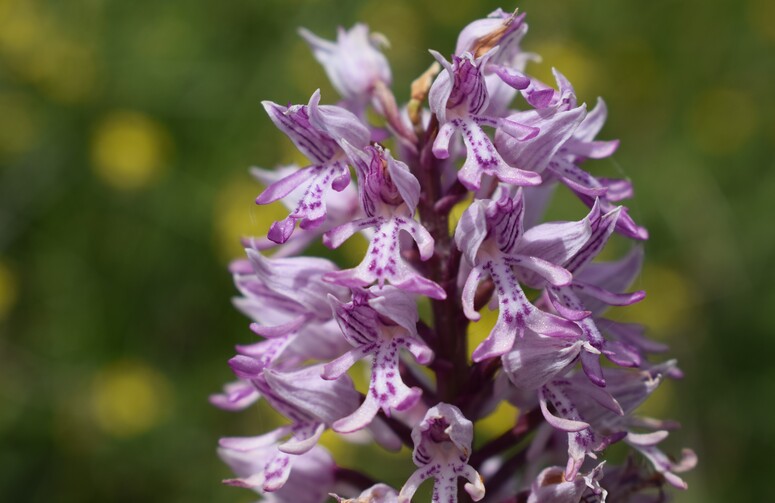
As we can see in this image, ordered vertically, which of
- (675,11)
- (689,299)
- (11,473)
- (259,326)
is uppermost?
(259,326)

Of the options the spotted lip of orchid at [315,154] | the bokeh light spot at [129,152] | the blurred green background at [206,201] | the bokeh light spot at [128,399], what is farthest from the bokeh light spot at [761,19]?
the spotted lip of orchid at [315,154]

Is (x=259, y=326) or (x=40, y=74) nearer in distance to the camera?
(x=259, y=326)

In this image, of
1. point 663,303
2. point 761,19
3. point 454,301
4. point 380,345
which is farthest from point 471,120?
point 761,19

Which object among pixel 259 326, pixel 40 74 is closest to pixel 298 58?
pixel 40 74

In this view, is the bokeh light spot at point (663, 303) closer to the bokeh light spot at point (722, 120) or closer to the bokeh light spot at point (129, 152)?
the bokeh light spot at point (722, 120)

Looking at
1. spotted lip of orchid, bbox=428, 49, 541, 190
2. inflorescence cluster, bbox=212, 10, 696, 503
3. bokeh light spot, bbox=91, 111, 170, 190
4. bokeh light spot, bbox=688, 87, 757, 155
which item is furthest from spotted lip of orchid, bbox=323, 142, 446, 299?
bokeh light spot, bbox=688, 87, 757, 155

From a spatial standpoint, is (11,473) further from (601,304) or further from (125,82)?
(601,304)

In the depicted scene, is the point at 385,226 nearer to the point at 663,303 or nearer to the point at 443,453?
the point at 443,453
